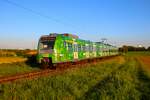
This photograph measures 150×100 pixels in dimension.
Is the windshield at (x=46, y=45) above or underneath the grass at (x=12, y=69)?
above

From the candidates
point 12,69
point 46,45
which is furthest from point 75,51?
point 12,69

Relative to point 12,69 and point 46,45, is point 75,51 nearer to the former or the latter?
point 46,45

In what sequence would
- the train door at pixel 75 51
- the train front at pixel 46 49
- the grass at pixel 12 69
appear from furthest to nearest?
the train door at pixel 75 51 < the train front at pixel 46 49 < the grass at pixel 12 69

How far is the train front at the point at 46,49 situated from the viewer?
773 inches

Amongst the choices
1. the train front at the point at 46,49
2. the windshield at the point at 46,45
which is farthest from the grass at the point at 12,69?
the windshield at the point at 46,45

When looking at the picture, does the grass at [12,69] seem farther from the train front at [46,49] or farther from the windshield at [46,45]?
the windshield at [46,45]

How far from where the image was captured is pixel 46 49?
65.4ft

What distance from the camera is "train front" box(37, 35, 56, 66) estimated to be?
64.4 feet

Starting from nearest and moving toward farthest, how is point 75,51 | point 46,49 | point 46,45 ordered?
point 46,49 < point 46,45 < point 75,51

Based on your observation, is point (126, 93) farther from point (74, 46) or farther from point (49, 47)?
point (74, 46)

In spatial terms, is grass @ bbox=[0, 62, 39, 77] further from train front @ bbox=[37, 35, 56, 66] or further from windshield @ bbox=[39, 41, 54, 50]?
windshield @ bbox=[39, 41, 54, 50]

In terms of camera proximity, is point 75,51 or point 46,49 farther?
point 75,51

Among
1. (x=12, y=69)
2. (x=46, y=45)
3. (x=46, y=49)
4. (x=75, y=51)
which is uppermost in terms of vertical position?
(x=46, y=45)

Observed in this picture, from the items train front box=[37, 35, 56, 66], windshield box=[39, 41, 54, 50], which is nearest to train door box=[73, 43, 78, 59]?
train front box=[37, 35, 56, 66]
